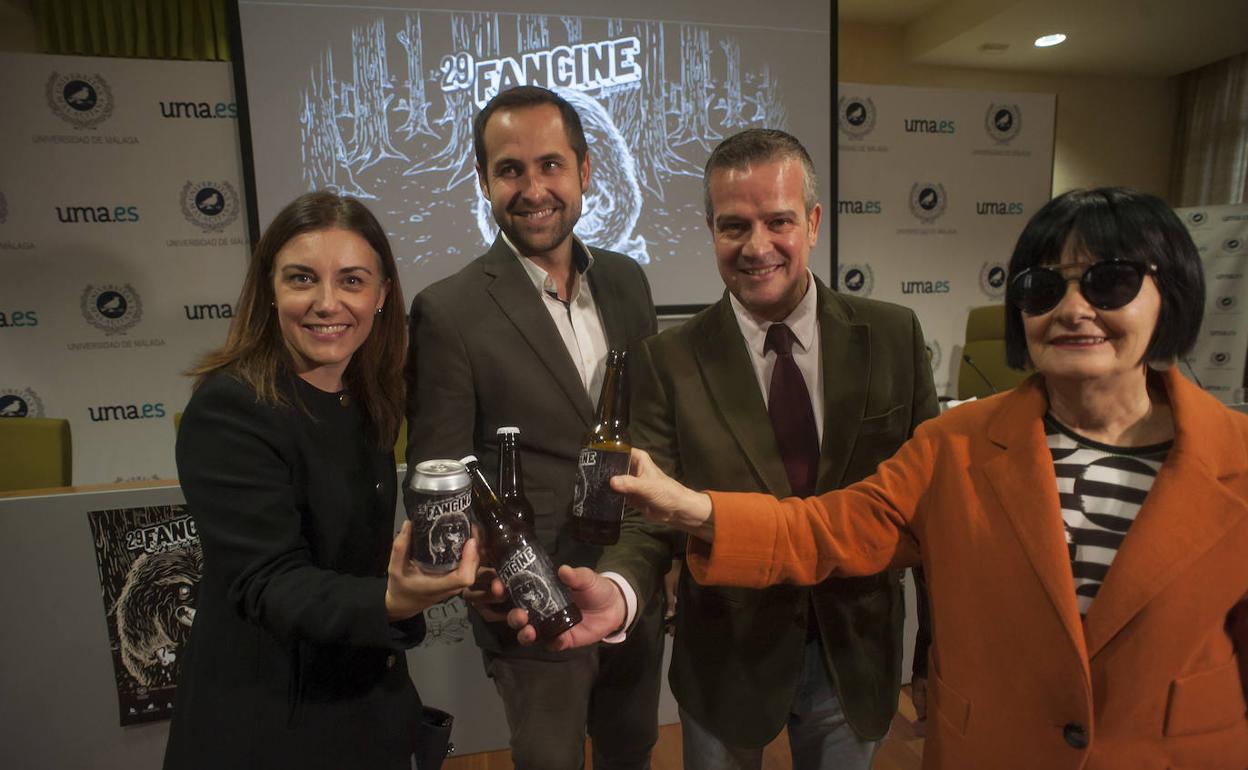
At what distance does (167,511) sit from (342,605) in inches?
57.8

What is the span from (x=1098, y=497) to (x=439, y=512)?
96 centimetres

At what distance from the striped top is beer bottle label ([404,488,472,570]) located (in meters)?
0.88

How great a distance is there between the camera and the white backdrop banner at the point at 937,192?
529cm

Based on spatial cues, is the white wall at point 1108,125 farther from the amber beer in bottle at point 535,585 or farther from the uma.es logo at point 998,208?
the amber beer in bottle at point 535,585

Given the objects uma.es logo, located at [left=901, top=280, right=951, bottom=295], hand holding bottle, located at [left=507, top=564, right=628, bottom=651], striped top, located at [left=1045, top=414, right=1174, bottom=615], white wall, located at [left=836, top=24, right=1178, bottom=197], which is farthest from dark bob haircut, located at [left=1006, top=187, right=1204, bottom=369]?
white wall, located at [left=836, top=24, right=1178, bottom=197]

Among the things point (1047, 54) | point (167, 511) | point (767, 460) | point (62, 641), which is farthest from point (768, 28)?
point (62, 641)

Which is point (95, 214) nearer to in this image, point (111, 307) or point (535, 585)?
point (111, 307)

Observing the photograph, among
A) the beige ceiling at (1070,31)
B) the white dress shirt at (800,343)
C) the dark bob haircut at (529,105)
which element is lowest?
the white dress shirt at (800,343)

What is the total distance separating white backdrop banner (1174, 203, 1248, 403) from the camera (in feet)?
17.3

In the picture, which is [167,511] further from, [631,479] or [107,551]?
[631,479]

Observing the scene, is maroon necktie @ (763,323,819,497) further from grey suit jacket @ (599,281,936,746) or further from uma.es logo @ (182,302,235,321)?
uma.es logo @ (182,302,235,321)

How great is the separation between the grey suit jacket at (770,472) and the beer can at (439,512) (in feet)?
1.37

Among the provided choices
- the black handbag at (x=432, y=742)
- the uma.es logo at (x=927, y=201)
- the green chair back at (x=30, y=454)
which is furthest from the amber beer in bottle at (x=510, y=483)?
the uma.es logo at (x=927, y=201)

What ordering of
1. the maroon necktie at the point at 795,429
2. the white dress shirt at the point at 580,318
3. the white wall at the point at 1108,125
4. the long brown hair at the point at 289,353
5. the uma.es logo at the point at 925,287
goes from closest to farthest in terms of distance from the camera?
the long brown hair at the point at 289,353 → the maroon necktie at the point at 795,429 → the white dress shirt at the point at 580,318 → the uma.es logo at the point at 925,287 → the white wall at the point at 1108,125
